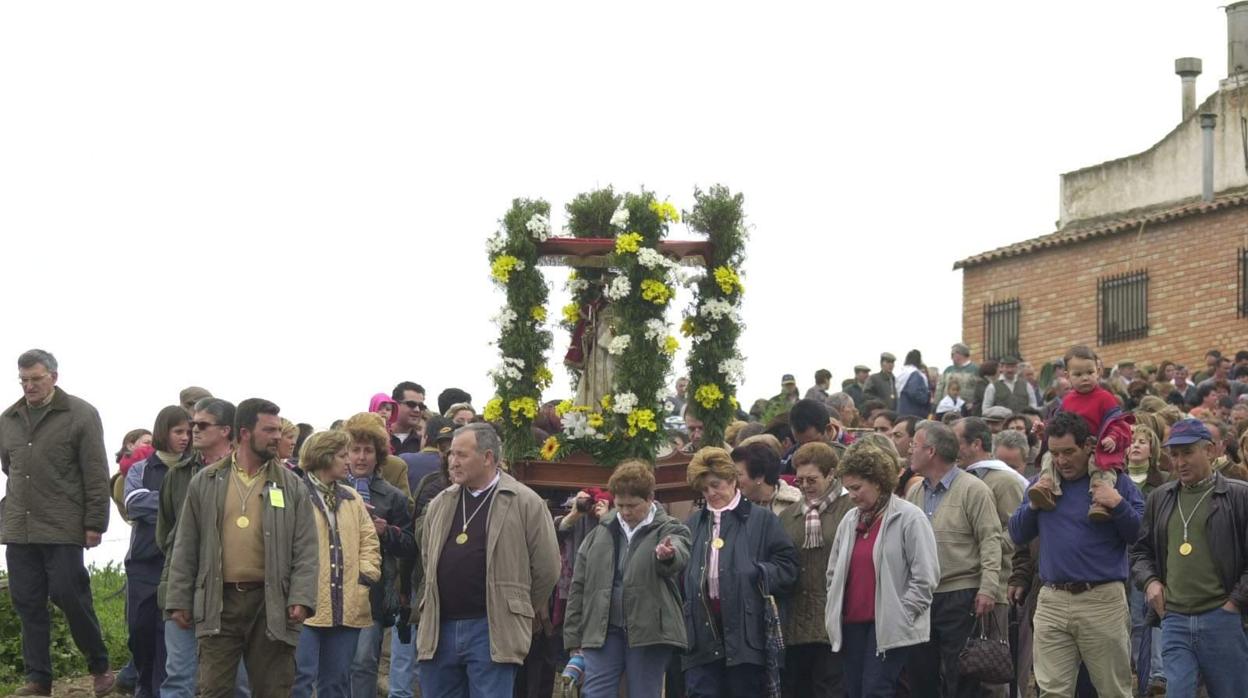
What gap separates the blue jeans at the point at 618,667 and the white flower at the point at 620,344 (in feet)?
10.8

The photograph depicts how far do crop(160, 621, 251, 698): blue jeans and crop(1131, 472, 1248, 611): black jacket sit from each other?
5.58 metres

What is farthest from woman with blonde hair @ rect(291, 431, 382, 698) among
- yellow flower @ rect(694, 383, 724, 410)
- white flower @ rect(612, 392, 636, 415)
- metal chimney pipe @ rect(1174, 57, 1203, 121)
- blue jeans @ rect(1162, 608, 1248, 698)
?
metal chimney pipe @ rect(1174, 57, 1203, 121)

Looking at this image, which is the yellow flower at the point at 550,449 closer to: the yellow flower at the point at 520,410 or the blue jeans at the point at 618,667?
the yellow flower at the point at 520,410

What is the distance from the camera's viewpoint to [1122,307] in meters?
38.2

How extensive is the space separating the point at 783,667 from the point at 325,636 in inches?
111

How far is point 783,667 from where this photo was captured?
1294 centimetres

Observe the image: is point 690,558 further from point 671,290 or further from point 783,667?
point 671,290

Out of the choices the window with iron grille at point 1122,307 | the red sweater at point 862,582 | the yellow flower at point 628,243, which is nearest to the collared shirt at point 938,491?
the red sweater at point 862,582

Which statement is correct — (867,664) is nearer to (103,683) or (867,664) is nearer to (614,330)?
(614,330)

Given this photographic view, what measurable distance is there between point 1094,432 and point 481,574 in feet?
16.1

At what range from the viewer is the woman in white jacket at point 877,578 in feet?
40.8

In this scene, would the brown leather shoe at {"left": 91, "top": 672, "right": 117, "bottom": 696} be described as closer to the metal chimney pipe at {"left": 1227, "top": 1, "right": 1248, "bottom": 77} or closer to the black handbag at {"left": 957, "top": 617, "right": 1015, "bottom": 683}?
the black handbag at {"left": 957, "top": 617, "right": 1015, "bottom": 683}

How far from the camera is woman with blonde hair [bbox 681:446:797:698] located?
12695 mm

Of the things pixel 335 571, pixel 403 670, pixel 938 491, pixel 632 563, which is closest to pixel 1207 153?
pixel 938 491
